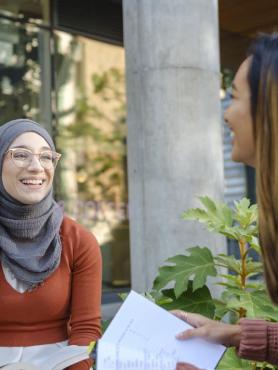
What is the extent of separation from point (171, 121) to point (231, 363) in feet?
Result: 7.76

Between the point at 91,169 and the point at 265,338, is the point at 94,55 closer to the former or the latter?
the point at 91,169

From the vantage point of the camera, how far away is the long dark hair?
140 centimetres

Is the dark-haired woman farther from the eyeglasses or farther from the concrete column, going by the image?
the concrete column

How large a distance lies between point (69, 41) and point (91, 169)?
197cm

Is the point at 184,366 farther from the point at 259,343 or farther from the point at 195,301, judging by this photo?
the point at 195,301

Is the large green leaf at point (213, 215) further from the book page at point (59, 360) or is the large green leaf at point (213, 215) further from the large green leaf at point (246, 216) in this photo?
the book page at point (59, 360)

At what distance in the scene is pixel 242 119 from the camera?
1500mm

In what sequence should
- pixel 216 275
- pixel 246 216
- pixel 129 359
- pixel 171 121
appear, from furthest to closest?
pixel 171 121 → pixel 246 216 → pixel 216 275 → pixel 129 359

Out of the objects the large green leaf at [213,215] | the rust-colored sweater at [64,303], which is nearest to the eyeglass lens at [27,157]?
the rust-colored sweater at [64,303]

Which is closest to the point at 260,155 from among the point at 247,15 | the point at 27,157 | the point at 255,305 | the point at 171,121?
the point at 255,305

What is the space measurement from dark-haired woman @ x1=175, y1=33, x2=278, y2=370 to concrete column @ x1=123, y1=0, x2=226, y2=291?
289 cm

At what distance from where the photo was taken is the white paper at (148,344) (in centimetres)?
152

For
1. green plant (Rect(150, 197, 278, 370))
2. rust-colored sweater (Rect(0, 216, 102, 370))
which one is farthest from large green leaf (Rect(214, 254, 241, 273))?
rust-colored sweater (Rect(0, 216, 102, 370))

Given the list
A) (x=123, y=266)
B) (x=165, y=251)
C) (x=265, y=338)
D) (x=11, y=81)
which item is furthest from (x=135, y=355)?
(x=123, y=266)
